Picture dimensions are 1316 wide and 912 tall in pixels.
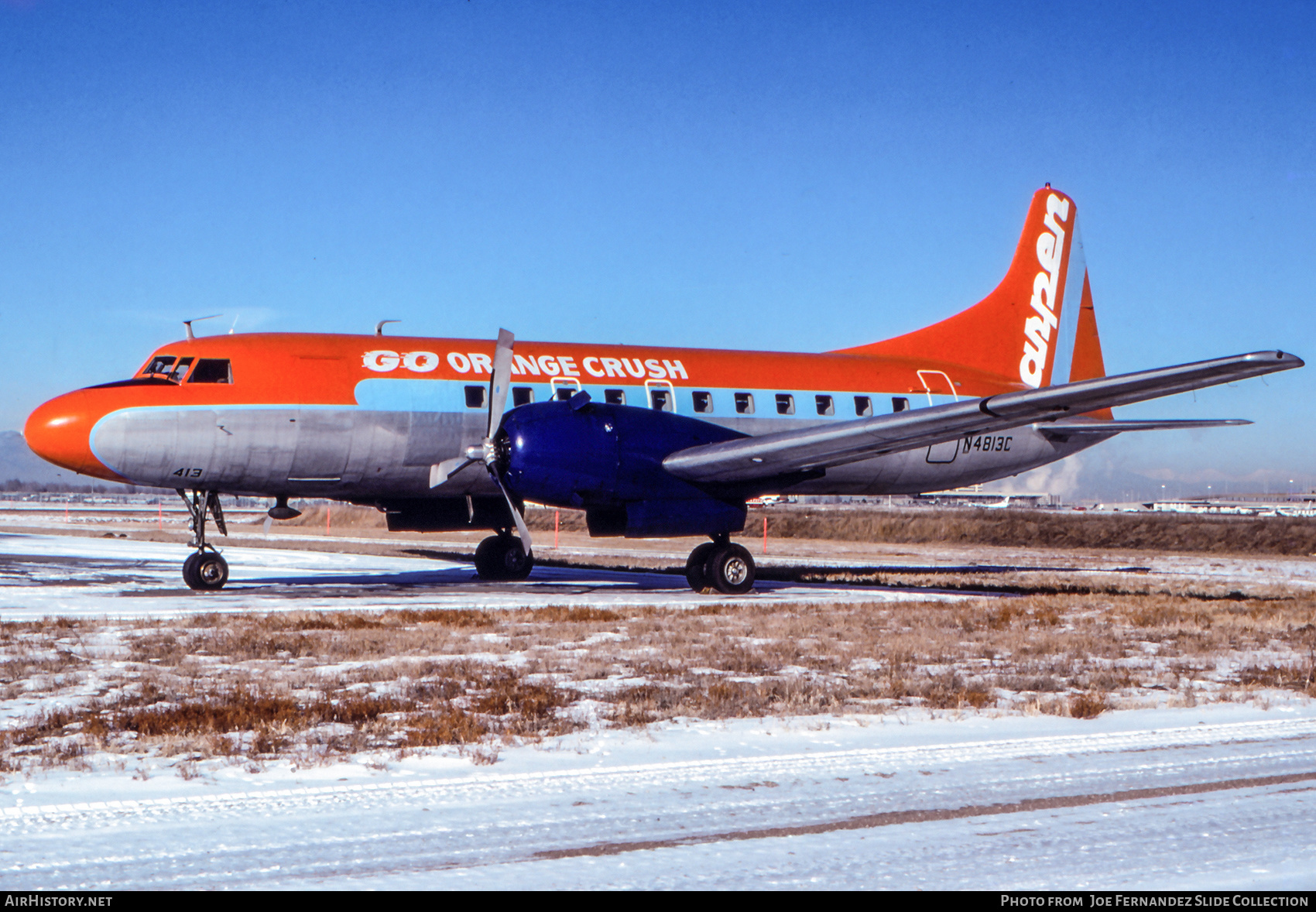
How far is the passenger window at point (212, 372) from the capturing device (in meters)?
19.1

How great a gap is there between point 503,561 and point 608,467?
5803mm

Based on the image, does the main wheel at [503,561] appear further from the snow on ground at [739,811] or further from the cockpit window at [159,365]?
the snow on ground at [739,811]

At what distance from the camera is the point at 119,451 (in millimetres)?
18141

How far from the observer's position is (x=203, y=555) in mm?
18969

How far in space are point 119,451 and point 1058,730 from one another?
15.1 meters

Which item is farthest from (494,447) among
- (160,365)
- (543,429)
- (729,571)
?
(160,365)

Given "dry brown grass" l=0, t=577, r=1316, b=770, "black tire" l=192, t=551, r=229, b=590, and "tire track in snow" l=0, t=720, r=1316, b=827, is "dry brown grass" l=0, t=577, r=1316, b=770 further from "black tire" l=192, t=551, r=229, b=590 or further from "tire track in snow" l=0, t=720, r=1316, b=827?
"black tire" l=192, t=551, r=229, b=590

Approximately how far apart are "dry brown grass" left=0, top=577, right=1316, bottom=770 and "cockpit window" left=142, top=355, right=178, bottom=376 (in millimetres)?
6231

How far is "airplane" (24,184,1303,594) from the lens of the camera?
58.9ft

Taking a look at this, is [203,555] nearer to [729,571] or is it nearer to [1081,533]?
[729,571]

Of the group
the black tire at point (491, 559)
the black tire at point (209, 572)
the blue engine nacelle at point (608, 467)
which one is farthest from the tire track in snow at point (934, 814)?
the black tire at point (491, 559)
